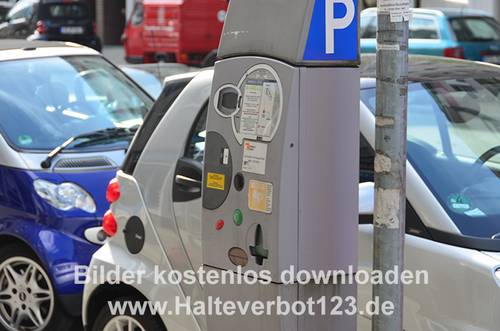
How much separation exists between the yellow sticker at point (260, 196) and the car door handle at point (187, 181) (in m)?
0.71

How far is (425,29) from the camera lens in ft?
46.1

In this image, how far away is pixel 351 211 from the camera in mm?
3141

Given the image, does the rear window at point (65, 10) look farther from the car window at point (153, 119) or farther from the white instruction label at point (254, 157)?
the white instruction label at point (254, 157)

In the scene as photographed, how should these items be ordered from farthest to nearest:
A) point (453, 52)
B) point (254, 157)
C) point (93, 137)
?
point (453, 52), point (93, 137), point (254, 157)

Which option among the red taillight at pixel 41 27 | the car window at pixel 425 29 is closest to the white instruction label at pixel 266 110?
the car window at pixel 425 29

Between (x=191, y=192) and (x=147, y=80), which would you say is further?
(x=147, y=80)

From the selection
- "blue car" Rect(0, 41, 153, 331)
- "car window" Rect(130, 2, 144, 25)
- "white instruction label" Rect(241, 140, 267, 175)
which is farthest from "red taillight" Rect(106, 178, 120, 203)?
"car window" Rect(130, 2, 144, 25)

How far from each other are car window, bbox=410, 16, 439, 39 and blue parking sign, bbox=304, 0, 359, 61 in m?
11.2

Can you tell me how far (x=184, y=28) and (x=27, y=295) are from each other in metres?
14.9

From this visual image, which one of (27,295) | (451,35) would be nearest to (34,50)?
(27,295)

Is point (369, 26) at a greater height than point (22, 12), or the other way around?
point (369, 26)

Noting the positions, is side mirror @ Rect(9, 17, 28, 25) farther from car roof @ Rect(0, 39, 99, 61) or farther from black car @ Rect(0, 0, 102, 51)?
car roof @ Rect(0, 39, 99, 61)

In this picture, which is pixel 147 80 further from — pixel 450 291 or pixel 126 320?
pixel 450 291

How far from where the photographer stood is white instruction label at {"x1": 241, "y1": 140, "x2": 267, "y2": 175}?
3.04 meters
